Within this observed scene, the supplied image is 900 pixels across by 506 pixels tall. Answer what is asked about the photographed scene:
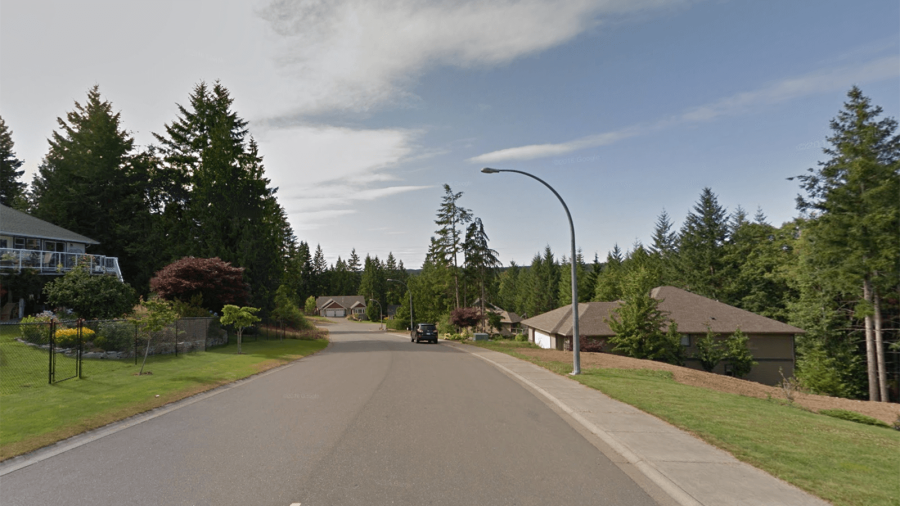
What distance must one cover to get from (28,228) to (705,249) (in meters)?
72.2

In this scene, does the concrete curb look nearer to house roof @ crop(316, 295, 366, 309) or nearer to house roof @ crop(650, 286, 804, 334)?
house roof @ crop(650, 286, 804, 334)

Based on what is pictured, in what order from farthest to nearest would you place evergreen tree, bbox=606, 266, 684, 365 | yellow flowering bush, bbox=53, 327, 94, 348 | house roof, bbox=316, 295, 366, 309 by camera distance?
1. house roof, bbox=316, 295, 366, 309
2. evergreen tree, bbox=606, 266, 684, 365
3. yellow flowering bush, bbox=53, 327, 94, 348

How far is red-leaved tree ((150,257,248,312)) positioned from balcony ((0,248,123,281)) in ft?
9.21

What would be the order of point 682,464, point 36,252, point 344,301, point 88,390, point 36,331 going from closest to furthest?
point 682,464 → point 88,390 → point 36,331 → point 36,252 → point 344,301

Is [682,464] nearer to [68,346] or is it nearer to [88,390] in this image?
[88,390]

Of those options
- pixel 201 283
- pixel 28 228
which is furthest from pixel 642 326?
pixel 28 228

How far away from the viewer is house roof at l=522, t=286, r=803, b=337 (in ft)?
118

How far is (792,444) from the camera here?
834cm

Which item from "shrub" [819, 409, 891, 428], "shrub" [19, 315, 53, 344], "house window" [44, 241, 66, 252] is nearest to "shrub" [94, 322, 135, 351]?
"shrub" [19, 315, 53, 344]

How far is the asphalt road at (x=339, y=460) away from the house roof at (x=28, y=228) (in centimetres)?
3123

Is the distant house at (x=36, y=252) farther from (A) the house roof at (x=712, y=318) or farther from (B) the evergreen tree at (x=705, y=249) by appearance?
(B) the evergreen tree at (x=705, y=249)

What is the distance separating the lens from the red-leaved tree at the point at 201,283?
1268 inches

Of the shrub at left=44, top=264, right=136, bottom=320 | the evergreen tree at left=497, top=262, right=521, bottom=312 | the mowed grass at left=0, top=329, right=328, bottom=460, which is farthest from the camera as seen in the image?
the evergreen tree at left=497, top=262, right=521, bottom=312

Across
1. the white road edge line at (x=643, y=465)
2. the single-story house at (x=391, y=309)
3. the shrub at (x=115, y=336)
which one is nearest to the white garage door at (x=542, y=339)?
the shrub at (x=115, y=336)
